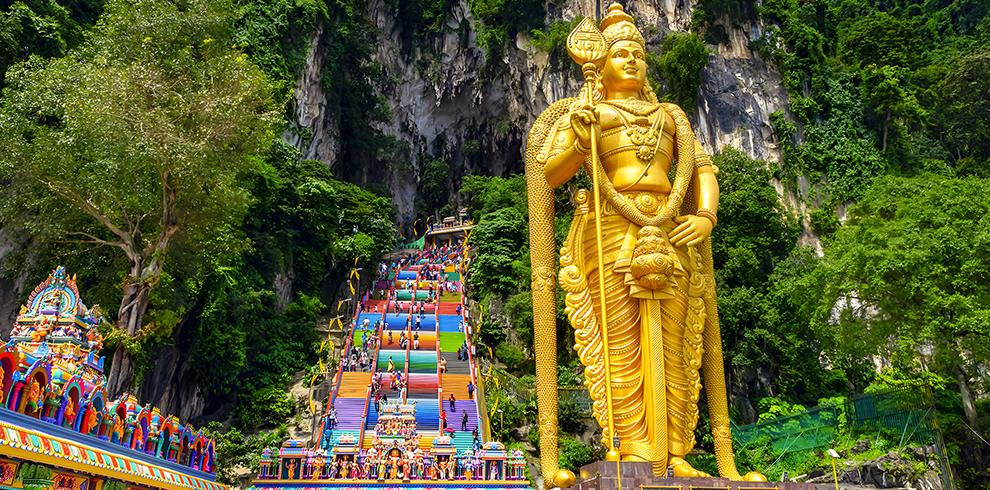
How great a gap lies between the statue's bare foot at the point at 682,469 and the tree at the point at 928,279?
4258mm

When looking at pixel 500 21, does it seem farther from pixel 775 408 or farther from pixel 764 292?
pixel 775 408

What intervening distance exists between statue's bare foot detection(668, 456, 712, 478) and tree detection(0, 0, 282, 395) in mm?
7736

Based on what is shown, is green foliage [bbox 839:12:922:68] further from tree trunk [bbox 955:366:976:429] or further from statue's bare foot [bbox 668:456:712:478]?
statue's bare foot [bbox 668:456:712:478]

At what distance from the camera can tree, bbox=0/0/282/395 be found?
9.52 metres

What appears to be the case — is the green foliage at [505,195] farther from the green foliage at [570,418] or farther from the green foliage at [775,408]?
the green foliage at [775,408]

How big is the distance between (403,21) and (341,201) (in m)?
13.1

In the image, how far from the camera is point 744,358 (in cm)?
1224

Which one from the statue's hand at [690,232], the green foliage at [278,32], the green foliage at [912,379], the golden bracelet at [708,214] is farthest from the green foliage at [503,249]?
the statue's hand at [690,232]

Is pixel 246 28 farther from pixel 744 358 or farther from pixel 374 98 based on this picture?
pixel 744 358

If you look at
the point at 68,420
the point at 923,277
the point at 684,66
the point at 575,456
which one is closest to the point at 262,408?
the point at 575,456

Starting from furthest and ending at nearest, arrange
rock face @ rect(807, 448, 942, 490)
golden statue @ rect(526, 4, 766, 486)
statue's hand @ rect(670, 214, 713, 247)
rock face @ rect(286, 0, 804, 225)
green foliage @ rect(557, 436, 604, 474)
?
→ rock face @ rect(286, 0, 804, 225) < green foliage @ rect(557, 436, 604, 474) < rock face @ rect(807, 448, 942, 490) < statue's hand @ rect(670, 214, 713, 247) < golden statue @ rect(526, 4, 766, 486)

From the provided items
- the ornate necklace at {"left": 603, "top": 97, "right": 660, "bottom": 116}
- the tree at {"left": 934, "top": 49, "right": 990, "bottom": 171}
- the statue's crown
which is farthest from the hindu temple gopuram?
the tree at {"left": 934, "top": 49, "right": 990, "bottom": 171}

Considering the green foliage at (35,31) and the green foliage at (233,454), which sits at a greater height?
the green foliage at (35,31)

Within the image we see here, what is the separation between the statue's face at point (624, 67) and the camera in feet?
23.5
